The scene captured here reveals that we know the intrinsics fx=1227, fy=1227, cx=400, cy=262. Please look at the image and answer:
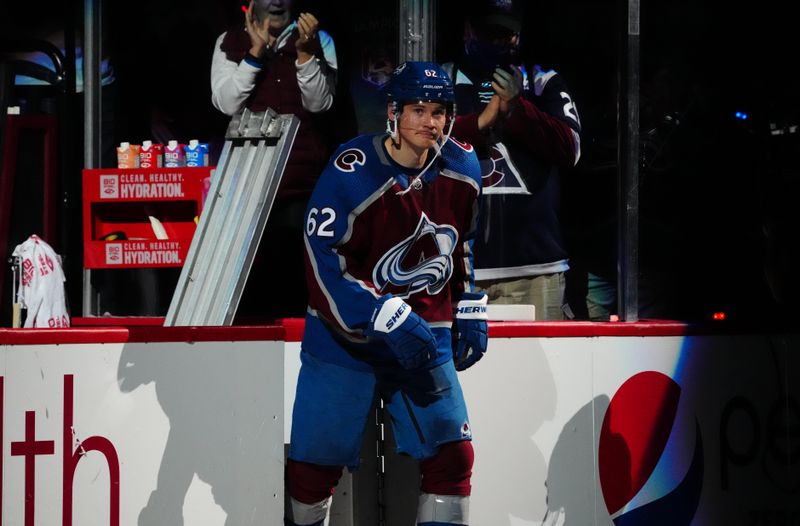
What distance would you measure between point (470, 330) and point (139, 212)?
2.72 m

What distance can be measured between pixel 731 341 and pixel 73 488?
2776 mm

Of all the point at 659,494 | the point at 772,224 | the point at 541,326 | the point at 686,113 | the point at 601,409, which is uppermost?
the point at 686,113

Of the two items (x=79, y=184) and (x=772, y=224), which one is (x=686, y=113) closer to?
(x=772, y=224)

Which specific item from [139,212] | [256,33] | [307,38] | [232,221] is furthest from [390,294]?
[139,212]

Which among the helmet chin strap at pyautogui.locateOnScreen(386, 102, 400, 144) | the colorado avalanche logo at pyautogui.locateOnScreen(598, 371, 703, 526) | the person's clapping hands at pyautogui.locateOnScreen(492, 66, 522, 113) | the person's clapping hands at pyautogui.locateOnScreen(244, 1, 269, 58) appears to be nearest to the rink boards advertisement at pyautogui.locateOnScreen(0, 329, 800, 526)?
the colorado avalanche logo at pyautogui.locateOnScreen(598, 371, 703, 526)

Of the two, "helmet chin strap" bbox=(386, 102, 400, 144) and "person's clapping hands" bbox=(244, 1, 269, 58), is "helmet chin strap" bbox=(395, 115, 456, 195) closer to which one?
"helmet chin strap" bbox=(386, 102, 400, 144)

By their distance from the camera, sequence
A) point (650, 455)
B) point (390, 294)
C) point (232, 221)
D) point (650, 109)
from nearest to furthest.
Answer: point (390, 294)
point (650, 455)
point (232, 221)
point (650, 109)

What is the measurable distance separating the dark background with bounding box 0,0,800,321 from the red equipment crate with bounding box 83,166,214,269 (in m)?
0.19

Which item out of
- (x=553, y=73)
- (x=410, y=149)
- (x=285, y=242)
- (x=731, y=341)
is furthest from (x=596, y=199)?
(x=410, y=149)

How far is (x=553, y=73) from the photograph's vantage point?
6.11m

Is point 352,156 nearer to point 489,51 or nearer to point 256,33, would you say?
point 489,51

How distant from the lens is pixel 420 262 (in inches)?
171

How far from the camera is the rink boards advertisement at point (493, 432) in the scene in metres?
4.32

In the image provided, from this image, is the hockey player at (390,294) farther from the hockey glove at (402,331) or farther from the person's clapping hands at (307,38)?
the person's clapping hands at (307,38)
